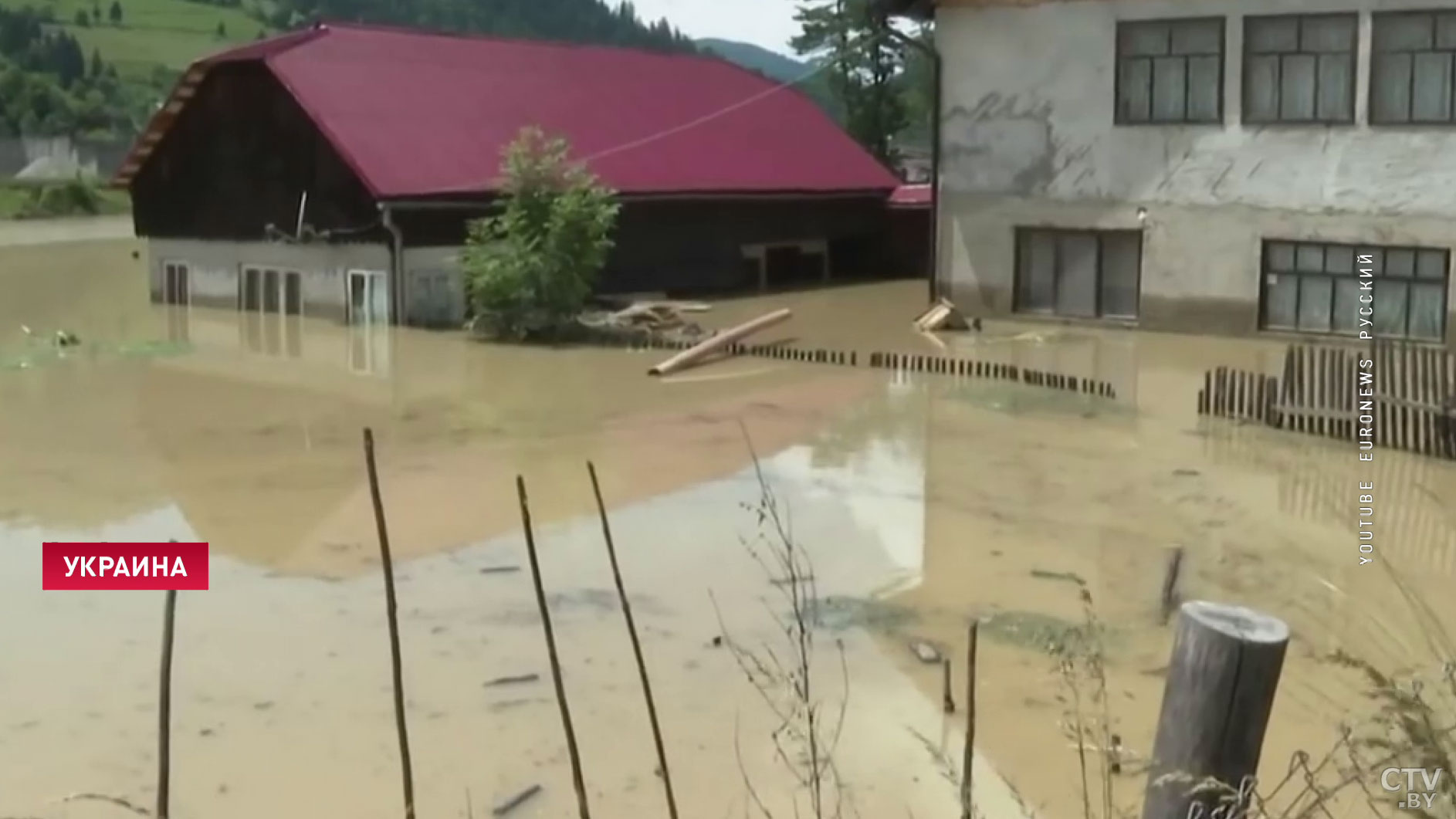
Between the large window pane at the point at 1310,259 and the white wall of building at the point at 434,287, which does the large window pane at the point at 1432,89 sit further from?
the white wall of building at the point at 434,287

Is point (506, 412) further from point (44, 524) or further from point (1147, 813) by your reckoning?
point (1147, 813)

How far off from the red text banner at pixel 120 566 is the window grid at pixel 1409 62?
16630 mm

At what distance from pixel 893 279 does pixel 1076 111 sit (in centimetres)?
989

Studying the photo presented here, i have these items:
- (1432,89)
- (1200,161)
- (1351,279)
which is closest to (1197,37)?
(1200,161)

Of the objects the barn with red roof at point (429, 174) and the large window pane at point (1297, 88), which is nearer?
the large window pane at point (1297, 88)

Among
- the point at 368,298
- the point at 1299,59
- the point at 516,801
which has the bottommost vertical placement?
the point at 516,801

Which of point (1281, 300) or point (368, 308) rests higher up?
point (1281, 300)

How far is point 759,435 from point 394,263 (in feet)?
34.4

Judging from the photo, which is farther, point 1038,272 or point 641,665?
point 1038,272

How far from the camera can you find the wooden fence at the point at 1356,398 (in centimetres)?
1405

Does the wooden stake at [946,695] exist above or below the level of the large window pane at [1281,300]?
below

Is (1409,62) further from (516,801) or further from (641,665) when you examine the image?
(641,665)

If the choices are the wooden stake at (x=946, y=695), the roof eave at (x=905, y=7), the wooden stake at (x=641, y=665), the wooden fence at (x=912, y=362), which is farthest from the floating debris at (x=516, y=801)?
the roof eave at (x=905, y=7)

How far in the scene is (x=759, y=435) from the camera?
1606cm
